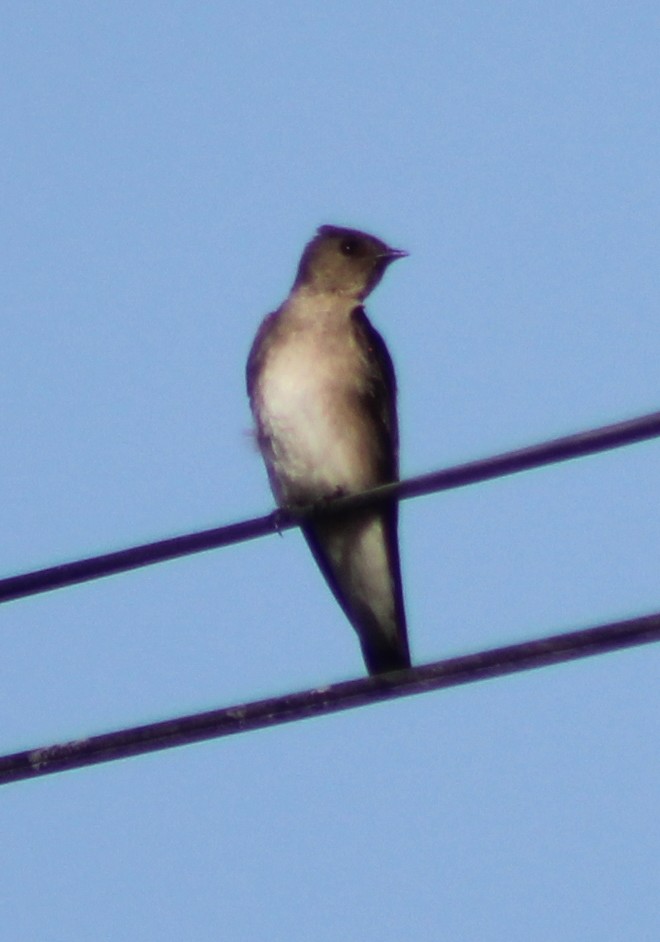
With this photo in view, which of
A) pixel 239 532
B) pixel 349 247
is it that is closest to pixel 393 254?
pixel 349 247

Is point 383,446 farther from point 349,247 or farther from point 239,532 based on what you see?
point 239,532

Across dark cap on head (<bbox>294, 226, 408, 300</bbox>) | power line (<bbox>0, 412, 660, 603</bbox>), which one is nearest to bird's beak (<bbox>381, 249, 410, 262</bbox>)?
dark cap on head (<bbox>294, 226, 408, 300</bbox>)

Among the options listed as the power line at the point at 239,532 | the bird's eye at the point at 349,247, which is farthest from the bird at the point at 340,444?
the power line at the point at 239,532

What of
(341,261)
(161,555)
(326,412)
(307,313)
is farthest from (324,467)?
(161,555)

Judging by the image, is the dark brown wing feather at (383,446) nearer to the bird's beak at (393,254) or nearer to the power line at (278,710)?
the bird's beak at (393,254)

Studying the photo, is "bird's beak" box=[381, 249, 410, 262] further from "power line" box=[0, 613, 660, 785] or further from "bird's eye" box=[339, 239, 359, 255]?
"power line" box=[0, 613, 660, 785]

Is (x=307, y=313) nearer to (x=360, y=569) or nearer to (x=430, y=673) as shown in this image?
(x=360, y=569)
